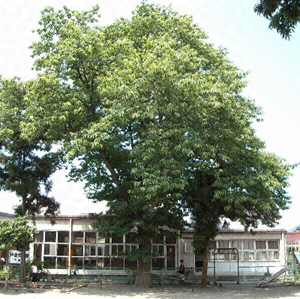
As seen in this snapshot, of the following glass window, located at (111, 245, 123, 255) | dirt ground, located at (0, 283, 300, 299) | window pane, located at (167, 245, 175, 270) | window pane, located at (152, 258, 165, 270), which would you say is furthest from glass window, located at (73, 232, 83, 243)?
window pane, located at (167, 245, 175, 270)

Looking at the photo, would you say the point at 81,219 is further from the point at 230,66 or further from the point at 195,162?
the point at 230,66

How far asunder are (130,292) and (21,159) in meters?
8.96

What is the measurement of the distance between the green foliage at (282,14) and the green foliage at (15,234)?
47.1ft

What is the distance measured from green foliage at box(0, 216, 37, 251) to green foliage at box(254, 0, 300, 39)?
14359mm

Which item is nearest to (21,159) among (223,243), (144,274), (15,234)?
(15,234)

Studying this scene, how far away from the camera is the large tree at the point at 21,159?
20594mm

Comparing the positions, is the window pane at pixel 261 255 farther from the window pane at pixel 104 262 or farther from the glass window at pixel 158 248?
the window pane at pixel 104 262

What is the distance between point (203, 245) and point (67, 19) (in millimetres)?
13531

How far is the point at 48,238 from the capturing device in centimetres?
2602

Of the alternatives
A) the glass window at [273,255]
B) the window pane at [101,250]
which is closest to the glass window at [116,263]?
the window pane at [101,250]

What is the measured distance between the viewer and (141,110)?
55.5ft

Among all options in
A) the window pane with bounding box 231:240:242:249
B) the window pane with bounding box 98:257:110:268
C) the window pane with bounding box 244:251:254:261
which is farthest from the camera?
the window pane with bounding box 244:251:254:261

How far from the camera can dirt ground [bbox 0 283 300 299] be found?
17.7 meters

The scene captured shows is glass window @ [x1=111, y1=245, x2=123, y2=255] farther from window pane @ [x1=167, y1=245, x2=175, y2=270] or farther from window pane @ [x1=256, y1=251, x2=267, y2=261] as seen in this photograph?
window pane @ [x1=256, y1=251, x2=267, y2=261]
